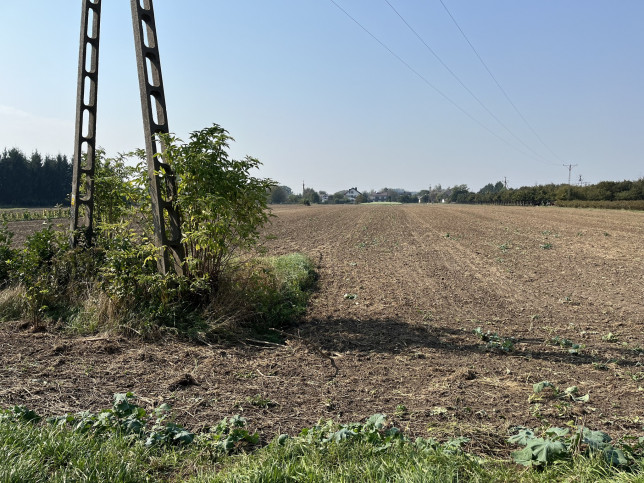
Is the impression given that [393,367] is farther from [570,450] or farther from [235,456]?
[235,456]

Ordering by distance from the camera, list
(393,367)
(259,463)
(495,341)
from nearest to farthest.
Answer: (259,463) → (393,367) → (495,341)

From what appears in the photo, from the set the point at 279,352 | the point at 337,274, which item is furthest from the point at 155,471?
the point at 337,274

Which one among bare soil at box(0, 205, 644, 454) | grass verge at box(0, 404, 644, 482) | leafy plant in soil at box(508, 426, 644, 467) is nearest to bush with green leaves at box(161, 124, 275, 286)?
bare soil at box(0, 205, 644, 454)

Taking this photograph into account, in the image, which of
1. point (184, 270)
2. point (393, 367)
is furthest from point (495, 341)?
point (184, 270)

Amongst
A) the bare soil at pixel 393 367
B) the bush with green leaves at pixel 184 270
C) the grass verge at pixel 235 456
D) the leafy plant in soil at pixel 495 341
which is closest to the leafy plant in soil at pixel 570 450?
the grass verge at pixel 235 456

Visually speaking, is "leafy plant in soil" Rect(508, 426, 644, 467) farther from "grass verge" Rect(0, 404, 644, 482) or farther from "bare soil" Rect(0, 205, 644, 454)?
"bare soil" Rect(0, 205, 644, 454)

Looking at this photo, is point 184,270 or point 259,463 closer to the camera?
point 259,463

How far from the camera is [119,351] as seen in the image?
6.14 meters

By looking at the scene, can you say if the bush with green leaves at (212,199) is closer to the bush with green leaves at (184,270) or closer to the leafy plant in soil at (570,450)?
the bush with green leaves at (184,270)

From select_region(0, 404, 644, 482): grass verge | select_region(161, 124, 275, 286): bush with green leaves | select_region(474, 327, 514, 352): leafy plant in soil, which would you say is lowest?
select_region(474, 327, 514, 352): leafy plant in soil

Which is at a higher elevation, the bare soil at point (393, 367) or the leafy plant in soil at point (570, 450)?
the leafy plant in soil at point (570, 450)

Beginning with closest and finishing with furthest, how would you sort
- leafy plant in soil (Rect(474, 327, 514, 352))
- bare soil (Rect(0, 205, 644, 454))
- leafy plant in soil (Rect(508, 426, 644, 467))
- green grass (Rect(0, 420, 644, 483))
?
green grass (Rect(0, 420, 644, 483)), leafy plant in soil (Rect(508, 426, 644, 467)), bare soil (Rect(0, 205, 644, 454)), leafy plant in soil (Rect(474, 327, 514, 352))

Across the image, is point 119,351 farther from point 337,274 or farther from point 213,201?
point 337,274

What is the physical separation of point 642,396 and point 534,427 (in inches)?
65.8
